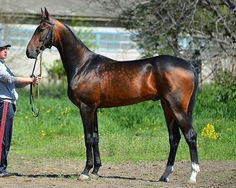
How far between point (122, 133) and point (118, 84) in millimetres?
5569

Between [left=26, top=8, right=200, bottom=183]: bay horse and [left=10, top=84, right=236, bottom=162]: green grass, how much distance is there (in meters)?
2.33

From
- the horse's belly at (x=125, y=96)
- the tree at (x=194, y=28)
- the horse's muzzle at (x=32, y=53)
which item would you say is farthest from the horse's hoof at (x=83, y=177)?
the tree at (x=194, y=28)

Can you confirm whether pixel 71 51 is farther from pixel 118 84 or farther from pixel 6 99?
pixel 6 99

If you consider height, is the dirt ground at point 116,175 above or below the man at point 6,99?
below

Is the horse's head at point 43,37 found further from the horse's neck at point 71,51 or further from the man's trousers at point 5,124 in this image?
the man's trousers at point 5,124

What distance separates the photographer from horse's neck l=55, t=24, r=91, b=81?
36.8 ft

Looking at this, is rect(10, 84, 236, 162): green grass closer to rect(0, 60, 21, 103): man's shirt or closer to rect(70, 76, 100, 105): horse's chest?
rect(70, 76, 100, 105): horse's chest

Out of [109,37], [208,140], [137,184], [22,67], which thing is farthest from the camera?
[109,37]

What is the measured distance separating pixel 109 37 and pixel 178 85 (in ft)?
89.1

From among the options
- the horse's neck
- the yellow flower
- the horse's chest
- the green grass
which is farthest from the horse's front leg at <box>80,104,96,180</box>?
the yellow flower

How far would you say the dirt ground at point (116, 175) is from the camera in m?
10.4

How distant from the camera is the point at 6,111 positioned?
1109cm

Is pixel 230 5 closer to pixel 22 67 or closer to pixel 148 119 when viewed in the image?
pixel 148 119

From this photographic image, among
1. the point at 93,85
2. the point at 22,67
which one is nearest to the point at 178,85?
the point at 93,85
